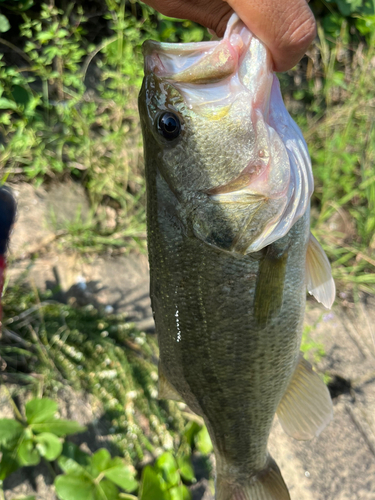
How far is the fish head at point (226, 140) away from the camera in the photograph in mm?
1122

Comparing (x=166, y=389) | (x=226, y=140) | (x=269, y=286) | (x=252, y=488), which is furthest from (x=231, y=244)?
(x=252, y=488)

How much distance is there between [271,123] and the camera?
1197 mm

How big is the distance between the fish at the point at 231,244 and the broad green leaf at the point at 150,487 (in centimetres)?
57

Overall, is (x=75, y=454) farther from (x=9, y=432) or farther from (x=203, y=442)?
(x=203, y=442)

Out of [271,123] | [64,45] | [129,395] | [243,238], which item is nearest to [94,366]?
[129,395]

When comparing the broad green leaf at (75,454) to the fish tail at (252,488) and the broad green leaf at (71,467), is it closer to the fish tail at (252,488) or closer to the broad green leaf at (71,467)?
the broad green leaf at (71,467)

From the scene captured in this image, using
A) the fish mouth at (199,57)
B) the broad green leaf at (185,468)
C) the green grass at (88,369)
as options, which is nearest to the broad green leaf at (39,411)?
the green grass at (88,369)

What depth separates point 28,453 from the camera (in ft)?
5.97

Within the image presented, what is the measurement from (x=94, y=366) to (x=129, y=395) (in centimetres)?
32

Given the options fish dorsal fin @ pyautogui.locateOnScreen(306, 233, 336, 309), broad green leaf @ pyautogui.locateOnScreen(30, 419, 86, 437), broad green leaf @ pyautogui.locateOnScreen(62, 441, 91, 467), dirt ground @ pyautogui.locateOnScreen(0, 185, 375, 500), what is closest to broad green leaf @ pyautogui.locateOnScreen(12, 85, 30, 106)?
dirt ground @ pyautogui.locateOnScreen(0, 185, 375, 500)

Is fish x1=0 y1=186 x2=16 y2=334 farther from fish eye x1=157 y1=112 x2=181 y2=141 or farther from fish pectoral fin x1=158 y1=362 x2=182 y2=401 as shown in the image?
fish pectoral fin x1=158 y1=362 x2=182 y2=401

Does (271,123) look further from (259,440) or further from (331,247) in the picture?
(331,247)

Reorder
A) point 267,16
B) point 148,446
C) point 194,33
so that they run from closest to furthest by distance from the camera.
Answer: point 267,16
point 148,446
point 194,33

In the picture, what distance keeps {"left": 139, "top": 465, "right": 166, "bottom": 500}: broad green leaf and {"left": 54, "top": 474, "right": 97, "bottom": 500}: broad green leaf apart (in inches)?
10.5
